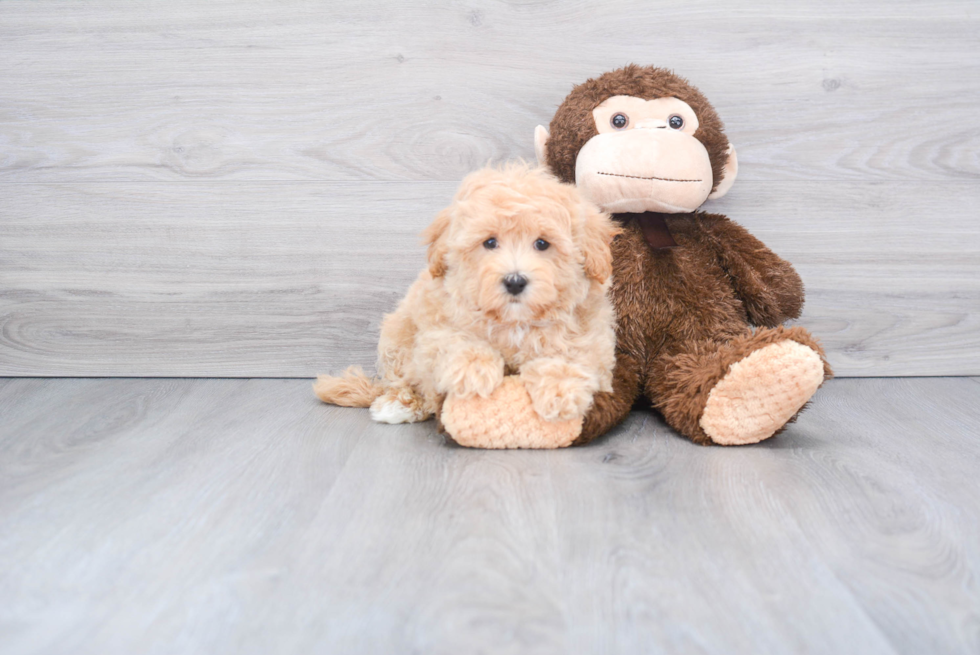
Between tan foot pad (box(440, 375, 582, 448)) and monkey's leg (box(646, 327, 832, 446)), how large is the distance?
7.0 inches

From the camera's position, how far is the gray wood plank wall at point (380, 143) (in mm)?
1326

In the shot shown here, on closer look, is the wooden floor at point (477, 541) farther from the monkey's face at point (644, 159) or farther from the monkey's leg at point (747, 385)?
the monkey's face at point (644, 159)

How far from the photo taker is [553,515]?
0.79 meters

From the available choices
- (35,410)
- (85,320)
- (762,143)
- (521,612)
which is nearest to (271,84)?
(85,320)

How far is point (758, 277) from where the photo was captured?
1.14 meters

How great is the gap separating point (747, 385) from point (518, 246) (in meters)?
0.36

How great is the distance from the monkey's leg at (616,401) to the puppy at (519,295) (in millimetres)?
26

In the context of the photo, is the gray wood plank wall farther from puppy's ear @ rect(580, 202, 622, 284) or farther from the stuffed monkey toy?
puppy's ear @ rect(580, 202, 622, 284)

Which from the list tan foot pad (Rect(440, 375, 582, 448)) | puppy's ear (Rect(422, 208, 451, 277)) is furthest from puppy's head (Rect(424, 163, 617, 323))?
tan foot pad (Rect(440, 375, 582, 448))

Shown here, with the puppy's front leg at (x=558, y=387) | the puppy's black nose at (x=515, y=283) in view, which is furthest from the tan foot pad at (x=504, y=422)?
the puppy's black nose at (x=515, y=283)

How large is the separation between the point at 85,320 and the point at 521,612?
119 centimetres

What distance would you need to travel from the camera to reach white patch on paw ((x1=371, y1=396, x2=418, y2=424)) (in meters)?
1.12

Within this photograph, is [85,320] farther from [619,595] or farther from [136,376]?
[619,595]

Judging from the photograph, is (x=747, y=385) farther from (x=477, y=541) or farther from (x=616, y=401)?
(x=477, y=541)
